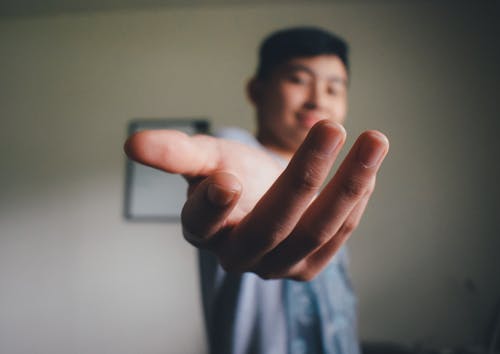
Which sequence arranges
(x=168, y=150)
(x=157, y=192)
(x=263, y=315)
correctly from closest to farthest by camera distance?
(x=168, y=150) < (x=263, y=315) < (x=157, y=192)

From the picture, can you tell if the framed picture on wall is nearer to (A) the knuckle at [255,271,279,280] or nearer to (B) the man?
(B) the man

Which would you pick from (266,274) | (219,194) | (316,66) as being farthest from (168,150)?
(316,66)

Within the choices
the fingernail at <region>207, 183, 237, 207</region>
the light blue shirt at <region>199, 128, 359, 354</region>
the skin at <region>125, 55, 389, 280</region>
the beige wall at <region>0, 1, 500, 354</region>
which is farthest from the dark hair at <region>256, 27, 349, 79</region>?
the beige wall at <region>0, 1, 500, 354</region>

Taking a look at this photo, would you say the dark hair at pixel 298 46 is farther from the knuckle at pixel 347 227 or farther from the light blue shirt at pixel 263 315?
the knuckle at pixel 347 227

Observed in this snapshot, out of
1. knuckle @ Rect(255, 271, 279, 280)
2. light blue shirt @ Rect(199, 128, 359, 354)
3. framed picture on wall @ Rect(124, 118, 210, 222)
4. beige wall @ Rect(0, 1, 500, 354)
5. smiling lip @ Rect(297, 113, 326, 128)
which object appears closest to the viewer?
knuckle @ Rect(255, 271, 279, 280)

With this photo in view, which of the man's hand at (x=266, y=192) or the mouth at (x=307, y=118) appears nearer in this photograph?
the man's hand at (x=266, y=192)

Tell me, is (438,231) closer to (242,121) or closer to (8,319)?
(242,121)

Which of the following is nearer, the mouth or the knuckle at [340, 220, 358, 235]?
the knuckle at [340, 220, 358, 235]

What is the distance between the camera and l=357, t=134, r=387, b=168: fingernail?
18 centimetres

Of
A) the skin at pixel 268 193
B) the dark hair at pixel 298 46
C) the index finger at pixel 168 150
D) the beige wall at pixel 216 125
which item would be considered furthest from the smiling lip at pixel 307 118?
the beige wall at pixel 216 125

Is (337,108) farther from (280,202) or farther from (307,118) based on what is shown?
(280,202)

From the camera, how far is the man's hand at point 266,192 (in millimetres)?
175

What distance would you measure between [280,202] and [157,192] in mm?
1313

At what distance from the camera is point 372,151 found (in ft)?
0.61
